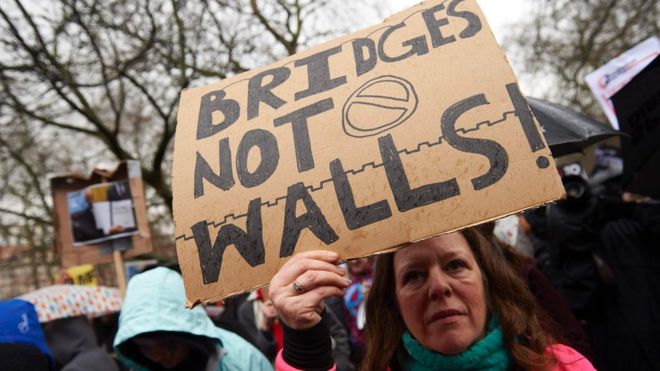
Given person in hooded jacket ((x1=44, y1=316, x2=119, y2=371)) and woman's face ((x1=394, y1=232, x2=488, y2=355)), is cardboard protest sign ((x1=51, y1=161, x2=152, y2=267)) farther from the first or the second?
woman's face ((x1=394, y1=232, x2=488, y2=355))

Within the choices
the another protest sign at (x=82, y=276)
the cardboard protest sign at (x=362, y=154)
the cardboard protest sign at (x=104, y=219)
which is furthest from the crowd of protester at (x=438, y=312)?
the another protest sign at (x=82, y=276)

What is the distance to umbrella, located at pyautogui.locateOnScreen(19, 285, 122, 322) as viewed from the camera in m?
2.83

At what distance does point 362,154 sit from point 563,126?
107cm

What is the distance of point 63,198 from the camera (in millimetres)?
3312

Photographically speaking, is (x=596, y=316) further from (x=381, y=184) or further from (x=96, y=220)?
(x=96, y=220)

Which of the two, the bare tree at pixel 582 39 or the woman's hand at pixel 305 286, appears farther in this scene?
the bare tree at pixel 582 39

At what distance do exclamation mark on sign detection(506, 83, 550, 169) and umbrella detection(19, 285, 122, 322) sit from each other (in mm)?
2653

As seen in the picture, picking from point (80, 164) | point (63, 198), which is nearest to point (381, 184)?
point (63, 198)

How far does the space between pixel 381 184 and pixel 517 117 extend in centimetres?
33

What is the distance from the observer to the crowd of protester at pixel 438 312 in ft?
4.24

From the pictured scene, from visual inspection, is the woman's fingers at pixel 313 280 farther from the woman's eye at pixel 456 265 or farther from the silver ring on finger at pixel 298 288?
the woman's eye at pixel 456 265

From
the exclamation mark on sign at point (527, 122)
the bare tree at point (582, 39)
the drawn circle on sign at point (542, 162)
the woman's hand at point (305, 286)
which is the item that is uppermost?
the bare tree at point (582, 39)

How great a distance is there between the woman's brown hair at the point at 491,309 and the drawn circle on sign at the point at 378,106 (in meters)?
0.49

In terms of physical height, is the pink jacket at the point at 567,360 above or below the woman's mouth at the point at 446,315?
below
